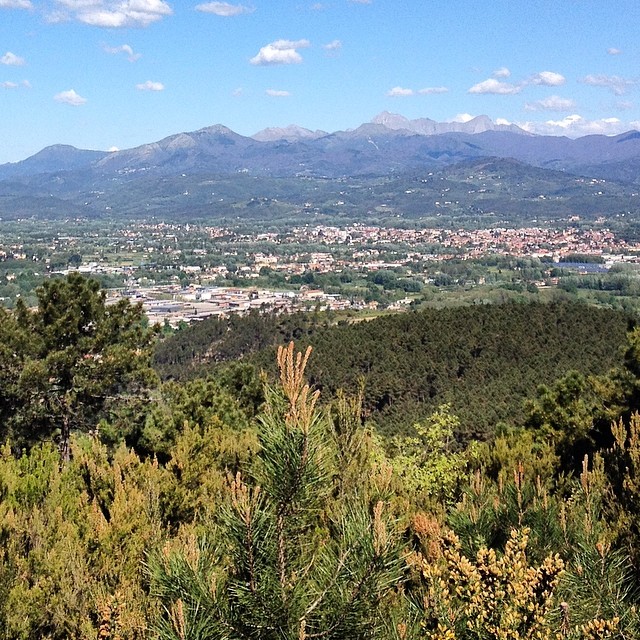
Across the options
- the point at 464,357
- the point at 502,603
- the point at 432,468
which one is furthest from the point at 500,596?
the point at 464,357

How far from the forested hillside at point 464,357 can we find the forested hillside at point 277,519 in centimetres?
1201

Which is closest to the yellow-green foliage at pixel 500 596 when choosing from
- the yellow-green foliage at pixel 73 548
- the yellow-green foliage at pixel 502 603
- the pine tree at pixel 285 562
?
the yellow-green foliage at pixel 502 603

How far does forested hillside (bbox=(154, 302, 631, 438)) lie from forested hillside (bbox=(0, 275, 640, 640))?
473 inches

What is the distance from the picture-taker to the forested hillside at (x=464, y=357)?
22.3 m

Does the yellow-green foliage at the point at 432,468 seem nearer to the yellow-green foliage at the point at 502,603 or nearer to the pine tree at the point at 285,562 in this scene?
the yellow-green foliage at the point at 502,603

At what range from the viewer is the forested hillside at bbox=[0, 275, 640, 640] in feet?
6.70

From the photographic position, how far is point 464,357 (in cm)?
2716

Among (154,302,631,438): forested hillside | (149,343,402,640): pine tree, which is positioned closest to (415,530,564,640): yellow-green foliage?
(149,343,402,640): pine tree

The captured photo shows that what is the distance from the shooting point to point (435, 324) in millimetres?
30453

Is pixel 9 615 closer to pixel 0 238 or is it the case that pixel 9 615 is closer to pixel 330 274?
pixel 330 274

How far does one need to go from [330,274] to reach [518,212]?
288 ft

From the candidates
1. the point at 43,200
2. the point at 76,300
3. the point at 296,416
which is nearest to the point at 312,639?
the point at 296,416

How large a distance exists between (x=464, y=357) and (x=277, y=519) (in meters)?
25.8

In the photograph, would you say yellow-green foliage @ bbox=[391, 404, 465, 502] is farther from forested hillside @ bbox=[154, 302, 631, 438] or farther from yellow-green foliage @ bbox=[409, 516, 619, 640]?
→ forested hillside @ bbox=[154, 302, 631, 438]
